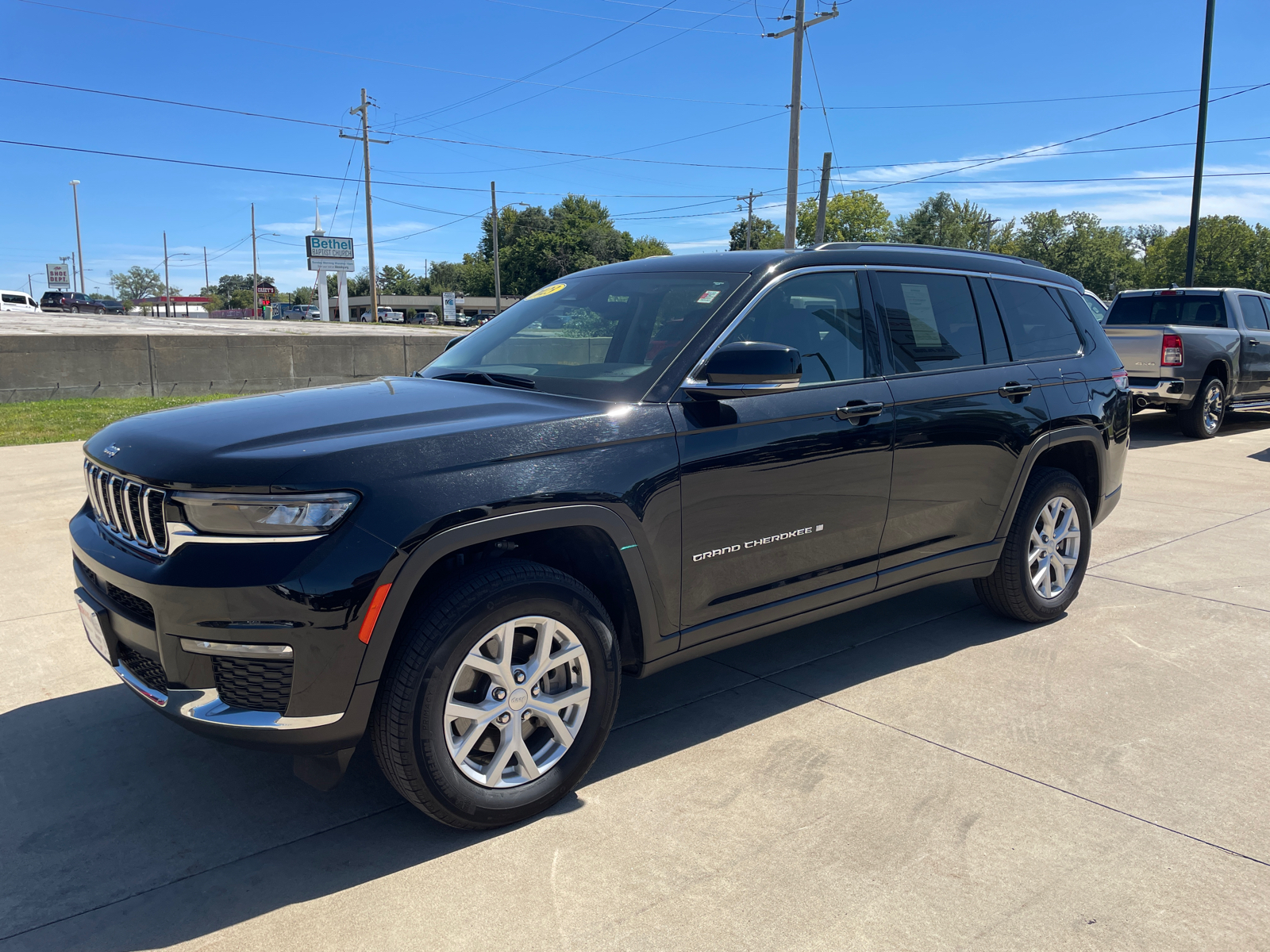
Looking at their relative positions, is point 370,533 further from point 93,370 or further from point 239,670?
point 93,370

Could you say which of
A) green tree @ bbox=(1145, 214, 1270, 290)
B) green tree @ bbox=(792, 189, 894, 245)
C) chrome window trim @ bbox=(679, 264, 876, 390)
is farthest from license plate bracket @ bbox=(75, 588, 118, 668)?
green tree @ bbox=(1145, 214, 1270, 290)

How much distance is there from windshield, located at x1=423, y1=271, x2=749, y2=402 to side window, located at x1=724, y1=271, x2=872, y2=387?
0.16 meters

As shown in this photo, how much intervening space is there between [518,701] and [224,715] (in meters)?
0.82

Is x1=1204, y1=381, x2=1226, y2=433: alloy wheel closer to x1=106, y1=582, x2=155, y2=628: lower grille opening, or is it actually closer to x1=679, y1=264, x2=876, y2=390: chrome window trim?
x1=679, y1=264, x2=876, y2=390: chrome window trim

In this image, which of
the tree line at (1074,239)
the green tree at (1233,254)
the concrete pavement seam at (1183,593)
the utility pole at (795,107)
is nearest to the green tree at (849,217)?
the tree line at (1074,239)

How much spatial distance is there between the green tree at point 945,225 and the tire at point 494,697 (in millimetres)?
98304

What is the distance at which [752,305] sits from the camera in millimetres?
3471

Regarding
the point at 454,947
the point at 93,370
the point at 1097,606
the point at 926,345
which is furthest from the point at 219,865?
the point at 93,370

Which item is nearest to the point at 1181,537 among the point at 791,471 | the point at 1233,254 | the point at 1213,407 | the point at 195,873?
the point at 791,471

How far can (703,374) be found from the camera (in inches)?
128

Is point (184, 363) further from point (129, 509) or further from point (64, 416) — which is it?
point (129, 509)

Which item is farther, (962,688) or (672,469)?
(962,688)

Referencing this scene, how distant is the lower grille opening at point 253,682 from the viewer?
2453 mm

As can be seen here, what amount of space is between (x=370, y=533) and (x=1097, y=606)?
14.1 feet
